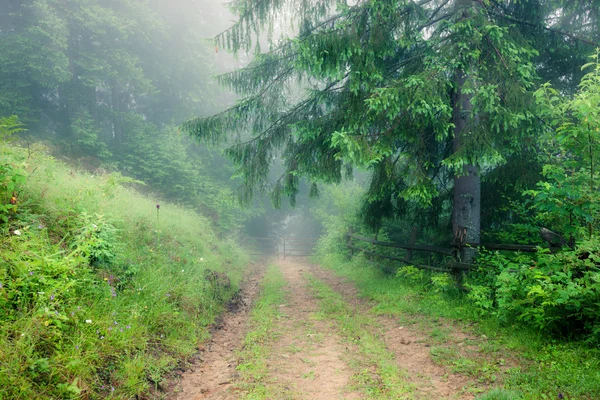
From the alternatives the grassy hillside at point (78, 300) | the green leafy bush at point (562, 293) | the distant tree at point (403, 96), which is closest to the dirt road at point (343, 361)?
the grassy hillside at point (78, 300)

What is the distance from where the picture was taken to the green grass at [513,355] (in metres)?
3.42

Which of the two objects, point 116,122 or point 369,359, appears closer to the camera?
point 369,359

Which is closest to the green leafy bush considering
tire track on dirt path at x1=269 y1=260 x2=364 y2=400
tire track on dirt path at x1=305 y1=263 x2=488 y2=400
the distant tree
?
tire track on dirt path at x1=305 y1=263 x2=488 y2=400

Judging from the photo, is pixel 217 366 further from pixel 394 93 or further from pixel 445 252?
pixel 445 252

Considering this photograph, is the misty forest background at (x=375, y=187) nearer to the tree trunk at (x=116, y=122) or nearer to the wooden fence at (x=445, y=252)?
the wooden fence at (x=445, y=252)

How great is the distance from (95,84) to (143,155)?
5.29m

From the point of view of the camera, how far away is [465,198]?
7.66m

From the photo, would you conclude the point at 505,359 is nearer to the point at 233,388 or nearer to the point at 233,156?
the point at 233,388

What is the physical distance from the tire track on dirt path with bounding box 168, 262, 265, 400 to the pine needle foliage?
378cm

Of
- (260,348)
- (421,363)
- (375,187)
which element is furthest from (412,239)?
(260,348)

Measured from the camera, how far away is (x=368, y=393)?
386 cm

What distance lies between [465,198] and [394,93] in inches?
126

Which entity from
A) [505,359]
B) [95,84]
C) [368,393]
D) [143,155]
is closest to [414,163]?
[505,359]

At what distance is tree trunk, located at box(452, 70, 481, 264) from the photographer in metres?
7.32
